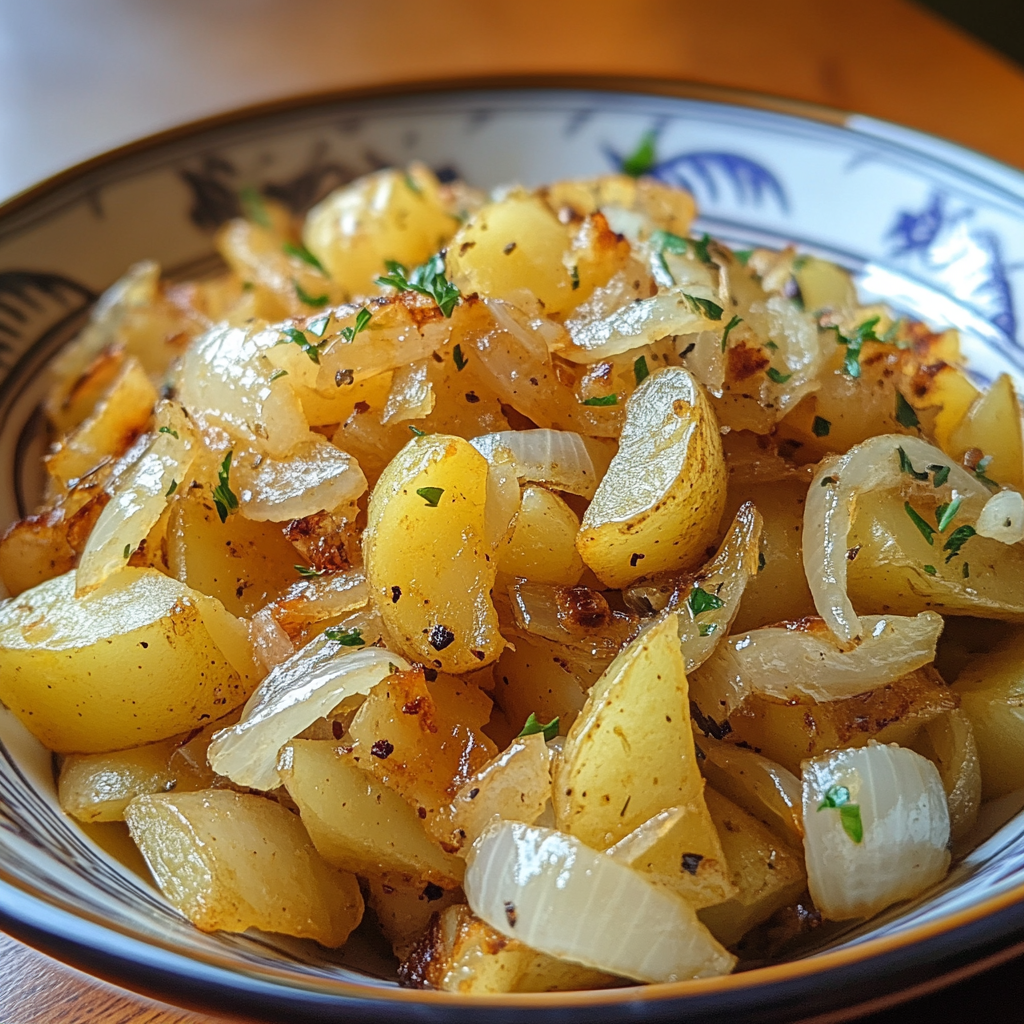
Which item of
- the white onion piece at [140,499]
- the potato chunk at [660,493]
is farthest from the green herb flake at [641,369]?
the white onion piece at [140,499]

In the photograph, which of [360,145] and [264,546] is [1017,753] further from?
[360,145]

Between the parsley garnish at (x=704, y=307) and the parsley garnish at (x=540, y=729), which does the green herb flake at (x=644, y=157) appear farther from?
the parsley garnish at (x=540, y=729)

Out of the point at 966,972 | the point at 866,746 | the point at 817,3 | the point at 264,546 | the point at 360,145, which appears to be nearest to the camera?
the point at 966,972

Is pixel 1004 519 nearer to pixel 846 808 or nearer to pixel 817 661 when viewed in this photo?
pixel 817 661

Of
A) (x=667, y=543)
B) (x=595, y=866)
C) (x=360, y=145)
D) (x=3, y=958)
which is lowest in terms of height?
(x=3, y=958)

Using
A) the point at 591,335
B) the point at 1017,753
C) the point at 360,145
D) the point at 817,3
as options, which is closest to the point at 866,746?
the point at 1017,753

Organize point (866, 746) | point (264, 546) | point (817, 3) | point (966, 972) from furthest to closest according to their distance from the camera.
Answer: point (817, 3), point (264, 546), point (866, 746), point (966, 972)

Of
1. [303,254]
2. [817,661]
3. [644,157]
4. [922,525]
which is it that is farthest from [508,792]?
[644,157]
